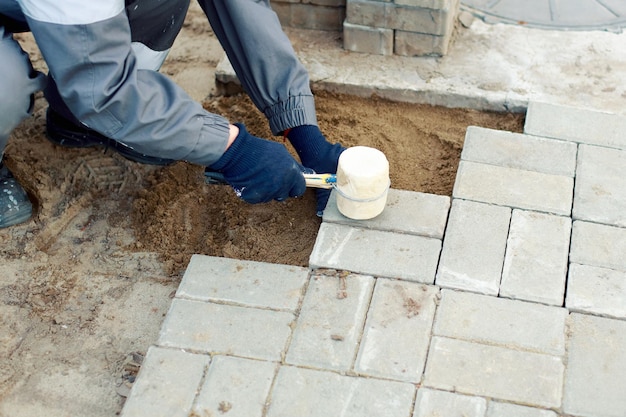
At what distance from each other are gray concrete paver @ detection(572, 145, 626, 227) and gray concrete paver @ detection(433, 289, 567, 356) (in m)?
0.52

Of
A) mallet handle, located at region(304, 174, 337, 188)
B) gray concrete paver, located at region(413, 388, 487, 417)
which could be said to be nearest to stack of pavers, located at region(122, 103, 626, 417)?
gray concrete paver, located at region(413, 388, 487, 417)

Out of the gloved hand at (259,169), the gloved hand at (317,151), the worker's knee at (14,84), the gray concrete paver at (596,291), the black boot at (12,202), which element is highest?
the worker's knee at (14,84)

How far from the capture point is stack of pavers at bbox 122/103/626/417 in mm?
2357

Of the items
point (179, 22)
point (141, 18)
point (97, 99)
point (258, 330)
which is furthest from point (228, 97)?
point (258, 330)

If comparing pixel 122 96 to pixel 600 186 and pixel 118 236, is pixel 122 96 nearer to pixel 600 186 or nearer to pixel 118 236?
pixel 118 236

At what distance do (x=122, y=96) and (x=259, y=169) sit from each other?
0.55m

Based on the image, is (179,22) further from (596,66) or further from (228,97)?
(596,66)

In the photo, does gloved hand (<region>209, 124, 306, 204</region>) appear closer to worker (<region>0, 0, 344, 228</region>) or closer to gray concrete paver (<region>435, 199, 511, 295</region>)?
worker (<region>0, 0, 344, 228</region>)

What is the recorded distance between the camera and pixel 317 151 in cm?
312

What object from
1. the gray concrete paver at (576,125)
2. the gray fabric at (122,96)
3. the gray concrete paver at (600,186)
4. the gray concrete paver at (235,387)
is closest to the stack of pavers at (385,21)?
the gray concrete paver at (576,125)

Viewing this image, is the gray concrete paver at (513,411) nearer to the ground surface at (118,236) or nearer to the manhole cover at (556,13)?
the ground surface at (118,236)

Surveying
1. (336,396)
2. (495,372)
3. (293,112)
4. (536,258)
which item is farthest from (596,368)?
(293,112)

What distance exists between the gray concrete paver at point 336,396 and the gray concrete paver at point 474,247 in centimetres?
48

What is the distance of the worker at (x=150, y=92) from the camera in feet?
8.11
